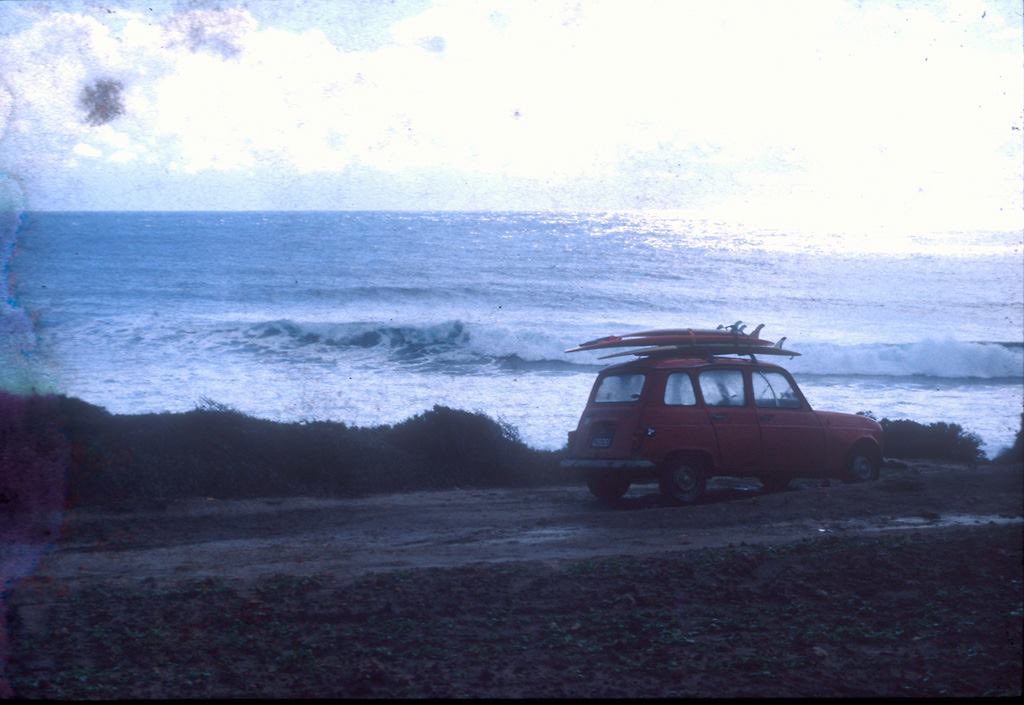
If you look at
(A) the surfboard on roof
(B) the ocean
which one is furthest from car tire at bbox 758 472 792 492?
(B) the ocean

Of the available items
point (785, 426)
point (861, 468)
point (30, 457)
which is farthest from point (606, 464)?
point (30, 457)

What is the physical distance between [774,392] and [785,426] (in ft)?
1.43

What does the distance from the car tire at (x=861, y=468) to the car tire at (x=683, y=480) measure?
7.58ft

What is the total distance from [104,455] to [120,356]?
17.3 m

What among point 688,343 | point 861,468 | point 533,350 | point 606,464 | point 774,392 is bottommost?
point 861,468

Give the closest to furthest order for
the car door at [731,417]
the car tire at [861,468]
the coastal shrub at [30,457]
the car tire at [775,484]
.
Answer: the coastal shrub at [30,457] < the car door at [731,417] < the car tire at [775,484] < the car tire at [861,468]

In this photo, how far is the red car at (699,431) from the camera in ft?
37.2

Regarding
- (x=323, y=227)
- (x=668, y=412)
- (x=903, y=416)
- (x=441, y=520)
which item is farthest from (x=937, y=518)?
(x=323, y=227)

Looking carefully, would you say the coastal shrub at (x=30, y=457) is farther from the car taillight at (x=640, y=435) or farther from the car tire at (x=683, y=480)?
the car tire at (x=683, y=480)

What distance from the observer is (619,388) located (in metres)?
11.8

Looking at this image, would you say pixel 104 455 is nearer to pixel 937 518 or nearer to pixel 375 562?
pixel 375 562

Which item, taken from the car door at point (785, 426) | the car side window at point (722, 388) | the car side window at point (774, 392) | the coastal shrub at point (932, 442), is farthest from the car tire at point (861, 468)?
the coastal shrub at point (932, 442)

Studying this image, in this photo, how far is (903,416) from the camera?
19.8 metres

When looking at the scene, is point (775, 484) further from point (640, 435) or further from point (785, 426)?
point (640, 435)
